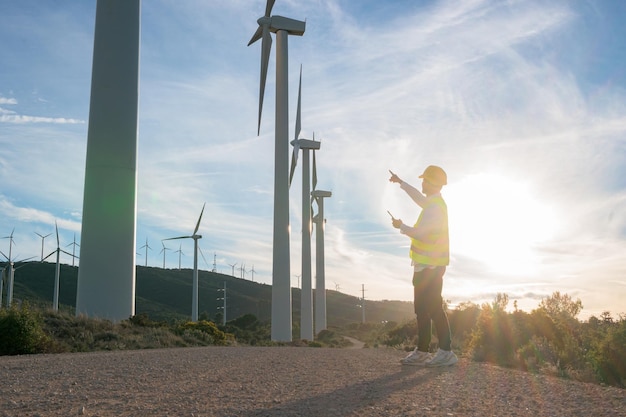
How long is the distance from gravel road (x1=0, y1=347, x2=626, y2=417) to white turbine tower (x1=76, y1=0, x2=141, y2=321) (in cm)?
1350

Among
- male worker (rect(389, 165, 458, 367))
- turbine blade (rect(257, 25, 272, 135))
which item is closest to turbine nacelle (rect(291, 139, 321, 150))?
turbine blade (rect(257, 25, 272, 135))

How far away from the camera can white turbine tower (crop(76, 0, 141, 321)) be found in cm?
2188

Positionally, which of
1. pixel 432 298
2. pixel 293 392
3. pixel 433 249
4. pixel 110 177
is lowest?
pixel 293 392

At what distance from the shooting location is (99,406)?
5176 millimetres

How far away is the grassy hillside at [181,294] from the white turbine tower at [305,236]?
2135 inches

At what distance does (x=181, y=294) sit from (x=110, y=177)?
11690 centimetres

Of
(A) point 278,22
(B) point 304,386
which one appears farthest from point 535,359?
(A) point 278,22

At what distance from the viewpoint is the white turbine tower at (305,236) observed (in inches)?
1916

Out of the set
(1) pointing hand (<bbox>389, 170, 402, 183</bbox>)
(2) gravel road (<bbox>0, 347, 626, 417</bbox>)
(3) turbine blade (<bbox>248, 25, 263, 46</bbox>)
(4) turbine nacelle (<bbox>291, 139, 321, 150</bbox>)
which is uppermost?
(3) turbine blade (<bbox>248, 25, 263, 46</bbox>)

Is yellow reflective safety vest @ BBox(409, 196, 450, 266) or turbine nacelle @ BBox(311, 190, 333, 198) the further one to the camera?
turbine nacelle @ BBox(311, 190, 333, 198)

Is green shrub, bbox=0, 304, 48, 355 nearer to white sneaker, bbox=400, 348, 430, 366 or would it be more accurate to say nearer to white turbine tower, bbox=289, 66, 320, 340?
white sneaker, bbox=400, 348, 430, 366

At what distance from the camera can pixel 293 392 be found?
19.5ft

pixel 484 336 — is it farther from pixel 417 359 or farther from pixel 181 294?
pixel 181 294

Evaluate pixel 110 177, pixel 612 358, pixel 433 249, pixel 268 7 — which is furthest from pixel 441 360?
pixel 268 7
